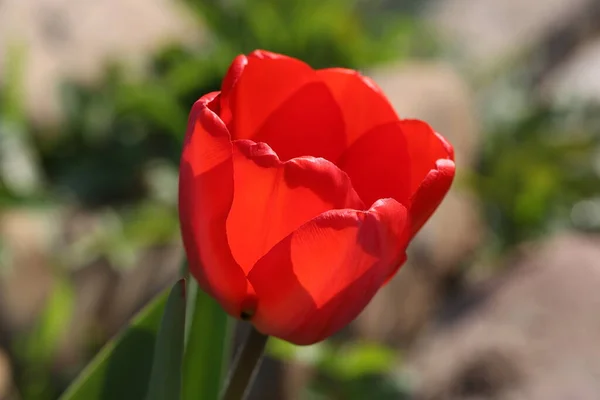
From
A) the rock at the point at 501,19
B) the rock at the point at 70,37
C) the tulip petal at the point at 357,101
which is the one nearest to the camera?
the tulip petal at the point at 357,101

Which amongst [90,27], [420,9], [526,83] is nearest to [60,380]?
[90,27]

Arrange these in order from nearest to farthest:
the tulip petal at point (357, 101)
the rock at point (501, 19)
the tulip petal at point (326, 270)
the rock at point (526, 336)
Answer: the tulip petal at point (326, 270) < the tulip petal at point (357, 101) < the rock at point (526, 336) < the rock at point (501, 19)

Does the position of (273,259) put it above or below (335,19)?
above

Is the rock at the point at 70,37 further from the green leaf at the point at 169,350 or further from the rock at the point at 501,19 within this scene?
the rock at the point at 501,19

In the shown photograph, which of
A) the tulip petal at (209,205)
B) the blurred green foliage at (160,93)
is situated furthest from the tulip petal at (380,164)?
the blurred green foliage at (160,93)

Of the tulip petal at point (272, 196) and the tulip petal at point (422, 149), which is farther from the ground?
the tulip petal at point (422, 149)

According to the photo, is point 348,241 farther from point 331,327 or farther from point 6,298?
point 6,298

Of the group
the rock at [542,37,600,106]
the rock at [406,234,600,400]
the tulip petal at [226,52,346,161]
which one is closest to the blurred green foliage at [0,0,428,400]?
the rock at [406,234,600,400]

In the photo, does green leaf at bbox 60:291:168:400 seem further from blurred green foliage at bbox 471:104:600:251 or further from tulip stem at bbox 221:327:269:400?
blurred green foliage at bbox 471:104:600:251
